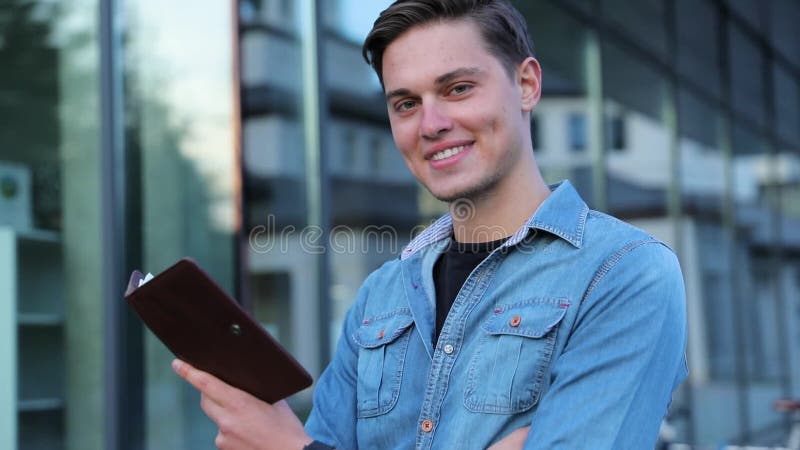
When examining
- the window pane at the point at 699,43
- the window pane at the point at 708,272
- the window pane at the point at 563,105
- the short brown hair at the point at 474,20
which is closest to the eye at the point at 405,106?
the short brown hair at the point at 474,20

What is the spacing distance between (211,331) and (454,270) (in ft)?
1.62

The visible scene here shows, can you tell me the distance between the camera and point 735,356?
995 centimetres

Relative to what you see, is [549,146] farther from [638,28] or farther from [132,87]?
[132,87]

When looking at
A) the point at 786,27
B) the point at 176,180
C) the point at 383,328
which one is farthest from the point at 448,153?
the point at 786,27

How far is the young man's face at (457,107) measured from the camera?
56.6 inches

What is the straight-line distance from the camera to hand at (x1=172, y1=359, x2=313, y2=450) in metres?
1.29

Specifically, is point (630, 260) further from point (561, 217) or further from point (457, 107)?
point (457, 107)

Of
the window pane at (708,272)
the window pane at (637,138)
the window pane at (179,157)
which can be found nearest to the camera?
the window pane at (179,157)

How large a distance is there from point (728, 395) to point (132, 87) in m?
7.93

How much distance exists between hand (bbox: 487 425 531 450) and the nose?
1.62 ft

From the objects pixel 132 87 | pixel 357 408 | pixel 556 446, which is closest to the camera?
pixel 556 446

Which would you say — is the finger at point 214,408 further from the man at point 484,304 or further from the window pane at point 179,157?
the window pane at point 179,157

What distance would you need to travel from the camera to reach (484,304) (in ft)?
4.62

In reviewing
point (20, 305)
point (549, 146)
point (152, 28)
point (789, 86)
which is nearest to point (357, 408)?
point (20, 305)
